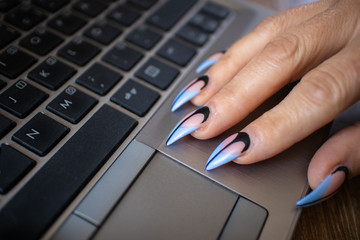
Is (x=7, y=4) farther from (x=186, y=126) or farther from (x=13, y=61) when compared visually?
(x=186, y=126)

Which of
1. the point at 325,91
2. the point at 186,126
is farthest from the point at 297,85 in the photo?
the point at 186,126

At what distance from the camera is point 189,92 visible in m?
0.39

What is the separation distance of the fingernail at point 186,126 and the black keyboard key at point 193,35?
5.4 inches

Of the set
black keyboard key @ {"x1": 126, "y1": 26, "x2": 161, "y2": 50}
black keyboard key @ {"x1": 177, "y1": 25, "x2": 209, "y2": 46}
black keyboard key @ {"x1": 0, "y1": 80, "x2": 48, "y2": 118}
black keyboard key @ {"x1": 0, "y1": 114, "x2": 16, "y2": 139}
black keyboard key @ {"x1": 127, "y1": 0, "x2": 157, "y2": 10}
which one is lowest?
black keyboard key @ {"x1": 0, "y1": 114, "x2": 16, "y2": 139}

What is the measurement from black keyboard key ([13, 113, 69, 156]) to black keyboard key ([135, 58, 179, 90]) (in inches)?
4.8

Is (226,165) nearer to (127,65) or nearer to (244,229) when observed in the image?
(244,229)

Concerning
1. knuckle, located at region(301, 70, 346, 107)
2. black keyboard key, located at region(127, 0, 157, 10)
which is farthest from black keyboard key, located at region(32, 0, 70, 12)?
knuckle, located at region(301, 70, 346, 107)

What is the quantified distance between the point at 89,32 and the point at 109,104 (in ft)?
0.42

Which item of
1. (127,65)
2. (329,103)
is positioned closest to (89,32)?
(127,65)

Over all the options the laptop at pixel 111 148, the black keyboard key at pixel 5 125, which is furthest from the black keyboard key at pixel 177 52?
the black keyboard key at pixel 5 125

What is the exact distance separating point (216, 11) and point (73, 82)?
10.2 inches

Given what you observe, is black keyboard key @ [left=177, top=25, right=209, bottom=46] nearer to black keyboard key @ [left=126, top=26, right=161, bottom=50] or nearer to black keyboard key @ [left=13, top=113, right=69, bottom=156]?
black keyboard key @ [left=126, top=26, right=161, bottom=50]

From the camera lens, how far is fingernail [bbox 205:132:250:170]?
33 cm

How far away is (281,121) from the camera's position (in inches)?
14.0
